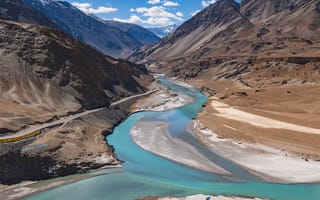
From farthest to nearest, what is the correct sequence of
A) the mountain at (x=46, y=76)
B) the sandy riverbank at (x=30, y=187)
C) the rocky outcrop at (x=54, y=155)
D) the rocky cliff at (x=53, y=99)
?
the mountain at (x=46, y=76), the rocky cliff at (x=53, y=99), the rocky outcrop at (x=54, y=155), the sandy riverbank at (x=30, y=187)

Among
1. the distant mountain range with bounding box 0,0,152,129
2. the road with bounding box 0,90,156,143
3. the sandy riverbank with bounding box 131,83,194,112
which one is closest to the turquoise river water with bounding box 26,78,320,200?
the road with bounding box 0,90,156,143

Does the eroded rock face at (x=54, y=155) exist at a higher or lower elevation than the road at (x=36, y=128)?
lower

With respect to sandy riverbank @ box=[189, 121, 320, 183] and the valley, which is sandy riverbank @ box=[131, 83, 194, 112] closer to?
the valley

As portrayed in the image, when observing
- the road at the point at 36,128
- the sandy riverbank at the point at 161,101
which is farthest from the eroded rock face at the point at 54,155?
the sandy riverbank at the point at 161,101

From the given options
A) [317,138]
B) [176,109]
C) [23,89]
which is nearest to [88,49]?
[176,109]

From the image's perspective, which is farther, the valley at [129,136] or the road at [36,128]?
the road at [36,128]

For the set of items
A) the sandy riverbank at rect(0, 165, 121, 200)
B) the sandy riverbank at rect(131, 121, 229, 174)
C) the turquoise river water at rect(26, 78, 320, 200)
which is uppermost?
the sandy riverbank at rect(131, 121, 229, 174)

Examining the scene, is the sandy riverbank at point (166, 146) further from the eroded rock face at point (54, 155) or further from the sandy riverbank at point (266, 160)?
the eroded rock face at point (54, 155)

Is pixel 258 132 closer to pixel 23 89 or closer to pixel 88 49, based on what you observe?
pixel 23 89

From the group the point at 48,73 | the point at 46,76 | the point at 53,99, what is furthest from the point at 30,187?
the point at 48,73
